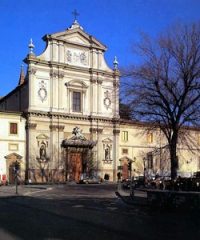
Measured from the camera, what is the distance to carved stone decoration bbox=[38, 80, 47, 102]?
64375mm

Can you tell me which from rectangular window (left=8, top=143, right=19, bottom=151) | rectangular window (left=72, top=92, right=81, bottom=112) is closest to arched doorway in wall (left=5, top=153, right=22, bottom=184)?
rectangular window (left=8, top=143, right=19, bottom=151)

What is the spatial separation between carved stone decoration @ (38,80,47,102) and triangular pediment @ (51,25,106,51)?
256 inches

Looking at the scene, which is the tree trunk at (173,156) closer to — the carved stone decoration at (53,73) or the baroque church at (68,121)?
the baroque church at (68,121)

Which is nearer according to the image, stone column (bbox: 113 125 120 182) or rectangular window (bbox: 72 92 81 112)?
rectangular window (bbox: 72 92 81 112)

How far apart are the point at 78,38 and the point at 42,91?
9433mm

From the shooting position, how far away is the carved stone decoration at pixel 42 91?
64375mm

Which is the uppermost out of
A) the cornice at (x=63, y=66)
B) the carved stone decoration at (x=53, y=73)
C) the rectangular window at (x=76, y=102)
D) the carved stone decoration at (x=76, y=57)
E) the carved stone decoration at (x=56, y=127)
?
the carved stone decoration at (x=76, y=57)

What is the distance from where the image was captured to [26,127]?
62.8 m

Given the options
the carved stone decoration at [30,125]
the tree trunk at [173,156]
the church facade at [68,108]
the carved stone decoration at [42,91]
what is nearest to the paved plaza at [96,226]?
the tree trunk at [173,156]

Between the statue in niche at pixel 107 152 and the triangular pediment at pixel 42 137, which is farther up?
the triangular pediment at pixel 42 137

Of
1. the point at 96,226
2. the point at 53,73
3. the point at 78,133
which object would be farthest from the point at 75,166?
the point at 96,226

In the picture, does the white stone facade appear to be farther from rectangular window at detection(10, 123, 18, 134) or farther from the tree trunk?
the tree trunk

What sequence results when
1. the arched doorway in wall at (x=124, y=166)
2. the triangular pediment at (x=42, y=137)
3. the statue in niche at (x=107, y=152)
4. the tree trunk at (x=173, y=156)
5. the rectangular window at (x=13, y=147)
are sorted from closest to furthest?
the tree trunk at (x=173, y=156)
the rectangular window at (x=13, y=147)
the triangular pediment at (x=42, y=137)
the statue in niche at (x=107, y=152)
the arched doorway in wall at (x=124, y=166)

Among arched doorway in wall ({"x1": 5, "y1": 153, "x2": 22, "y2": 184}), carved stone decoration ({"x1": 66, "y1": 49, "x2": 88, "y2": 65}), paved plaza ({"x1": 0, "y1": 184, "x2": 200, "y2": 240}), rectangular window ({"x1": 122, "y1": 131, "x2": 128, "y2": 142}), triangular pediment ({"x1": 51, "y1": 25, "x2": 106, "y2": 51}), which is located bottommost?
paved plaza ({"x1": 0, "y1": 184, "x2": 200, "y2": 240})
